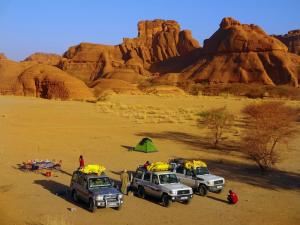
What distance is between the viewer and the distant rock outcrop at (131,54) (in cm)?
13788

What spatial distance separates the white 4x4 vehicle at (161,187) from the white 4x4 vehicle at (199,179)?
1.50 meters

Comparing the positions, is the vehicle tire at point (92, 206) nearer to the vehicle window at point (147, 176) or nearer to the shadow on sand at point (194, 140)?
the vehicle window at point (147, 176)

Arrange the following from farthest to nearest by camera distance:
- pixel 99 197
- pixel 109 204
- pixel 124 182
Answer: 1. pixel 124 182
2. pixel 109 204
3. pixel 99 197

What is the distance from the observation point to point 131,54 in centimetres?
14875

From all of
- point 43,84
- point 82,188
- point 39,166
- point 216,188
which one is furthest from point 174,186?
point 43,84

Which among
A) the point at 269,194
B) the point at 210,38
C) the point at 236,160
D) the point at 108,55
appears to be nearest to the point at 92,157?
the point at 236,160

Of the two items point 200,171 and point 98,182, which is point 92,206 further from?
point 200,171

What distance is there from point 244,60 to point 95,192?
93.5m

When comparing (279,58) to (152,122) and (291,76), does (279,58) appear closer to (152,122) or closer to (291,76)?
(291,76)

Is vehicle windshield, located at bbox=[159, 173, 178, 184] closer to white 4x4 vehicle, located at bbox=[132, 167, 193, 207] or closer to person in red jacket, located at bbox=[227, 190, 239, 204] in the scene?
white 4x4 vehicle, located at bbox=[132, 167, 193, 207]

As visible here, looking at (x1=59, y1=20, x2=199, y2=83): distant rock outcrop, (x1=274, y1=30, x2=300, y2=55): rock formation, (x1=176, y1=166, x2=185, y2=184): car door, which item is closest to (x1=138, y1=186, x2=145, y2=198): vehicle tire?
(x1=176, y1=166, x2=185, y2=184): car door

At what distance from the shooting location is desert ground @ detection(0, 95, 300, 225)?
1551 centimetres

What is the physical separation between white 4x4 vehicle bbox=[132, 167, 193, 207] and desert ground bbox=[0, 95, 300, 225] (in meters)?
0.41

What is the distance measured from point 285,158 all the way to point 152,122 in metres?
21.3
